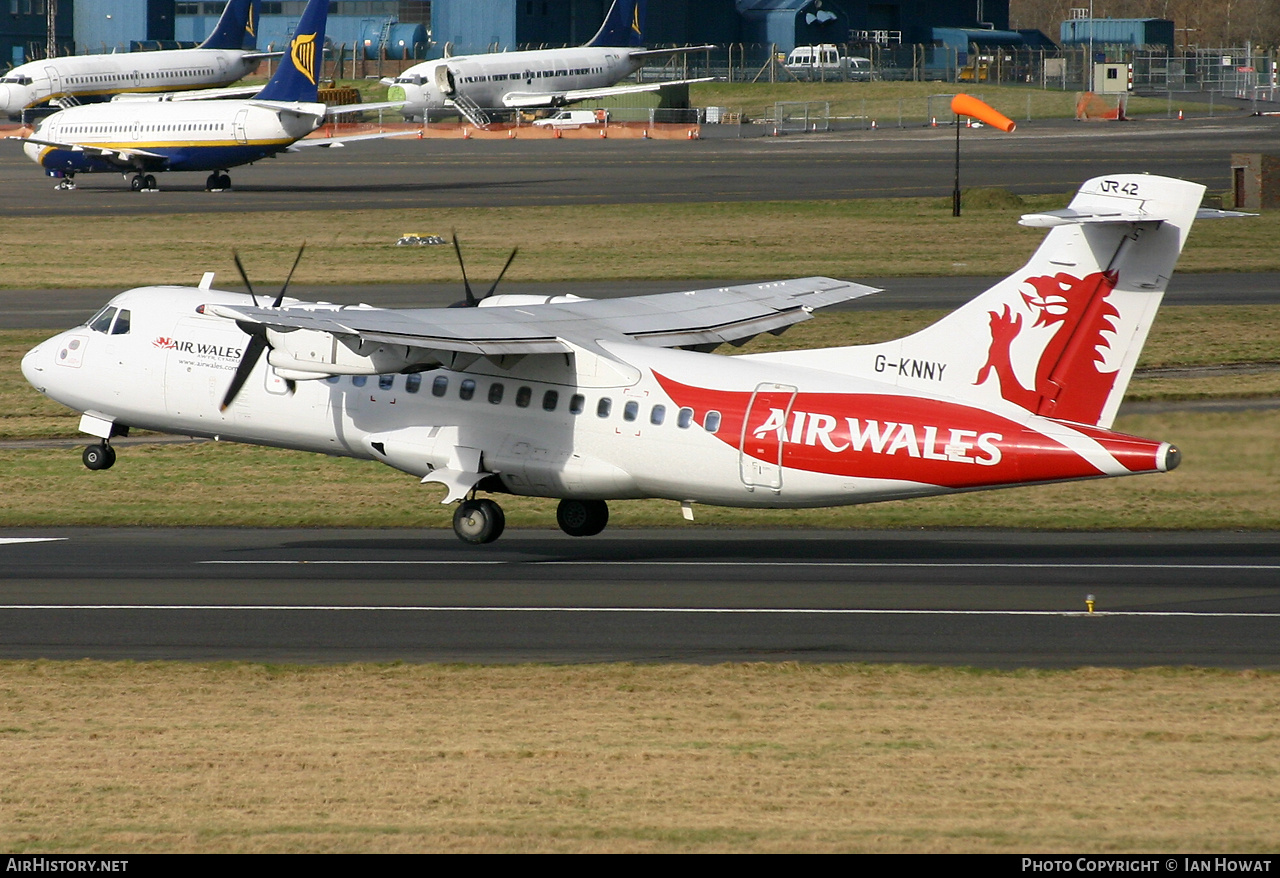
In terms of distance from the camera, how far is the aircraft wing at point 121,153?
82.8 meters

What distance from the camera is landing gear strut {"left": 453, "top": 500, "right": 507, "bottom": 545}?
82.0ft

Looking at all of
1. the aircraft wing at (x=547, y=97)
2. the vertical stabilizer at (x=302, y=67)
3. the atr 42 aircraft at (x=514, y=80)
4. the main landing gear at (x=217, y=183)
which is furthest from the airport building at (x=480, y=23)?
the main landing gear at (x=217, y=183)

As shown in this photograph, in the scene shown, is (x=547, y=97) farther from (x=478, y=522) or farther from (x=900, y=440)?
(x=900, y=440)

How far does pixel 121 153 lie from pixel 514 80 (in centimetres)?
3978

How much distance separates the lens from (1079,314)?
828 inches

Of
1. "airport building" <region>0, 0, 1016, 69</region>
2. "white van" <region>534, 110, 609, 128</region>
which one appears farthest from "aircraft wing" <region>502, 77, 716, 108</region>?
"airport building" <region>0, 0, 1016, 69</region>

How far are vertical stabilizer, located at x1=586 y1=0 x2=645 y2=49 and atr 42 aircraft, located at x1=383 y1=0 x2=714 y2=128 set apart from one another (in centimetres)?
499

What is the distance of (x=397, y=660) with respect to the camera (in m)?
18.4

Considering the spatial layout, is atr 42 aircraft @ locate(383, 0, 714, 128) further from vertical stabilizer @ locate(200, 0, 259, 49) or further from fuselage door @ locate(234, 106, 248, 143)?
fuselage door @ locate(234, 106, 248, 143)

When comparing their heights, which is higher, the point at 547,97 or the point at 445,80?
the point at 445,80

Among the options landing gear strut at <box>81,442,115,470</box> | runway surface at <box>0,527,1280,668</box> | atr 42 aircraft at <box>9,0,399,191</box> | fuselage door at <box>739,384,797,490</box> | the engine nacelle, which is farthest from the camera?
atr 42 aircraft at <box>9,0,399,191</box>

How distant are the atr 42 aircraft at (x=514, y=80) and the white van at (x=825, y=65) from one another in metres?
25.0

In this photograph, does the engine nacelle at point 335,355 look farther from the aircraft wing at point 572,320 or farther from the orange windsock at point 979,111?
the orange windsock at point 979,111

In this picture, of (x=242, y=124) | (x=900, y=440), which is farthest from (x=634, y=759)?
(x=242, y=124)
